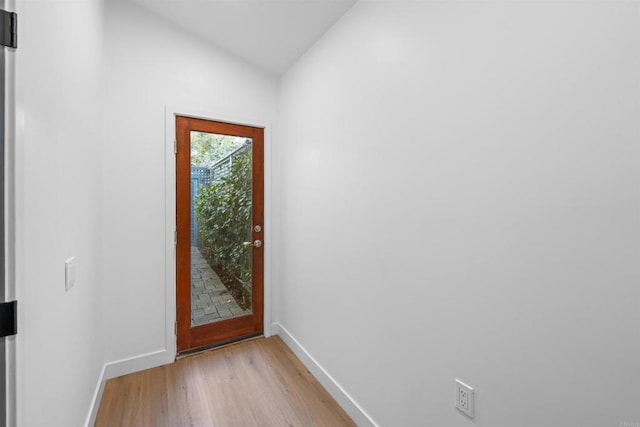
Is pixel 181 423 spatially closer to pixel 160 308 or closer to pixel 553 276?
pixel 160 308

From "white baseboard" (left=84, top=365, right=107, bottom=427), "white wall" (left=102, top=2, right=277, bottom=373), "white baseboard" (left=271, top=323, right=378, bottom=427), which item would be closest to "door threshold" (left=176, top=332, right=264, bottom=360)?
"white wall" (left=102, top=2, right=277, bottom=373)

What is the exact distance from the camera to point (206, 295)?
2539mm

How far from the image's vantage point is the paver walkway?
8.12ft

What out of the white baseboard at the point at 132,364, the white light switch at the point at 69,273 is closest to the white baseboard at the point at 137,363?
the white baseboard at the point at 132,364

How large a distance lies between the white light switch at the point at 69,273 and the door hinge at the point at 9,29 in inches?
33.4

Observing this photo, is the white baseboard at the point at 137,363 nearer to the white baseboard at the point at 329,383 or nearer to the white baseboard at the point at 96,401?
the white baseboard at the point at 96,401

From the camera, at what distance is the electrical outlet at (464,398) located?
1.12 m

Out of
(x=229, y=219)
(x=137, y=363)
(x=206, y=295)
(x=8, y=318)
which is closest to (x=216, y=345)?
(x=206, y=295)

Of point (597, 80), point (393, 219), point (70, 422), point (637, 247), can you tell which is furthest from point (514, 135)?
point (70, 422)

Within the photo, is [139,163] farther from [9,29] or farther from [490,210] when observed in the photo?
[490,210]

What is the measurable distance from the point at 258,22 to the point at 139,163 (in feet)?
4.70

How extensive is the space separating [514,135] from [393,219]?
2.16 feet

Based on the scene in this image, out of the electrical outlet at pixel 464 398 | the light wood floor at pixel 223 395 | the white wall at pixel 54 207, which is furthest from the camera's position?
the light wood floor at pixel 223 395

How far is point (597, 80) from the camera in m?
0.80
